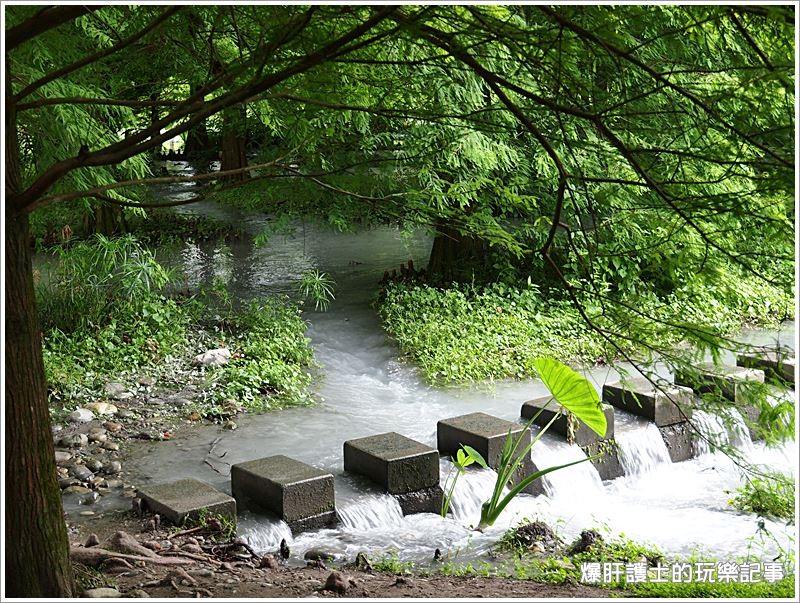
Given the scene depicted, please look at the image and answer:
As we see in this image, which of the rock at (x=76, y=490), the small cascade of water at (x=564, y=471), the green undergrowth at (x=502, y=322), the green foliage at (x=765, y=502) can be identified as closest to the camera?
the green foliage at (x=765, y=502)

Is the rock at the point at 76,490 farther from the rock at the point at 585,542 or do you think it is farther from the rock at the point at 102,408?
the rock at the point at 585,542

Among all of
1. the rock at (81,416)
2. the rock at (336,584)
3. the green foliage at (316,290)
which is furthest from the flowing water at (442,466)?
the rock at (336,584)

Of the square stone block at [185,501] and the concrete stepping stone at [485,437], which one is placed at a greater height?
the square stone block at [185,501]

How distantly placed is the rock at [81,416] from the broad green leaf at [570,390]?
3680 mm

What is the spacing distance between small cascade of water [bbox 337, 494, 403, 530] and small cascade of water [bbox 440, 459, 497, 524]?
0.40 m

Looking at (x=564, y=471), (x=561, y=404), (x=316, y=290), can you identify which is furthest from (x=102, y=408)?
(x=561, y=404)

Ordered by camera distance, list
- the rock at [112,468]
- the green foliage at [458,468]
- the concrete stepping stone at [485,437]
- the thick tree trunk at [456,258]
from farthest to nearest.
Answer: the thick tree trunk at [456,258], the concrete stepping stone at [485,437], the rock at [112,468], the green foliage at [458,468]

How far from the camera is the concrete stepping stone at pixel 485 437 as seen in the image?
5578 mm

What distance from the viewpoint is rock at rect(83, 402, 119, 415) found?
6.63m

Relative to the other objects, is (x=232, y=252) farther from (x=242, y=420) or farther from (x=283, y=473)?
(x=283, y=473)

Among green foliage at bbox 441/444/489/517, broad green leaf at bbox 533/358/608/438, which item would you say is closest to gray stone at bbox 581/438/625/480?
green foliage at bbox 441/444/489/517

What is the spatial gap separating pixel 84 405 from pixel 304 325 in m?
2.88

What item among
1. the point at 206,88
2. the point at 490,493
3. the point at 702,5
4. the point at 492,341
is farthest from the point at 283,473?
the point at 492,341

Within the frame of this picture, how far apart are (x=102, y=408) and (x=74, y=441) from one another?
0.77 metres
